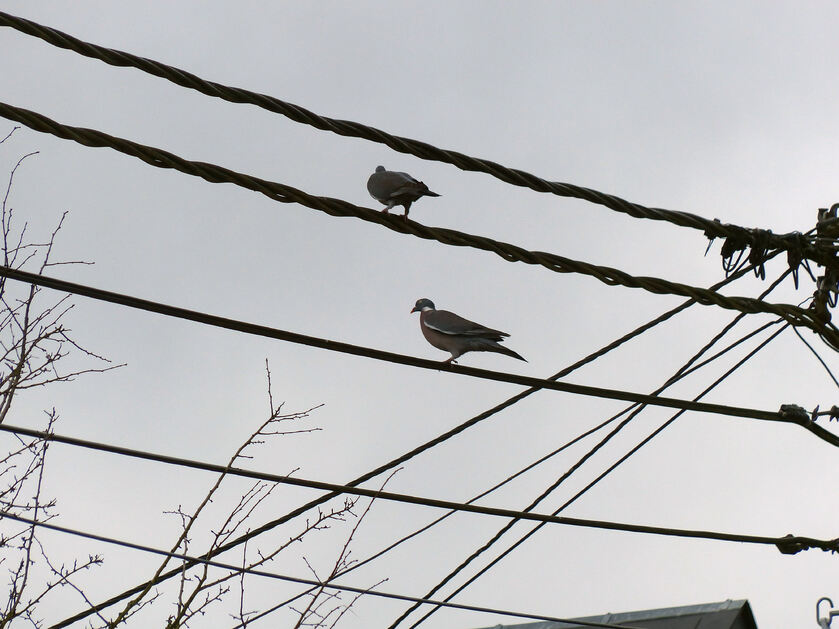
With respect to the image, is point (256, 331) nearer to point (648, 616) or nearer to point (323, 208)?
point (323, 208)

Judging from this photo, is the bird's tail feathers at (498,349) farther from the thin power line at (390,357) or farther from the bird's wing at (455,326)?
the thin power line at (390,357)

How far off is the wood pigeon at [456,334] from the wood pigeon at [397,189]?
3.09ft

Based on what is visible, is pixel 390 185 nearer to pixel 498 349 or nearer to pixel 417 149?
pixel 498 349

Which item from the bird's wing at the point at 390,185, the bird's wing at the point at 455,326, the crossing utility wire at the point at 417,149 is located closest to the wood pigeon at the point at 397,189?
the bird's wing at the point at 390,185

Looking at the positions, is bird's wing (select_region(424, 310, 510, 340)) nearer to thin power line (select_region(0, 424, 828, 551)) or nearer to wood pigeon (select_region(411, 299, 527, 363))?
wood pigeon (select_region(411, 299, 527, 363))

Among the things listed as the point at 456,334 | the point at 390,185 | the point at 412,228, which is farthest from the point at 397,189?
the point at 412,228

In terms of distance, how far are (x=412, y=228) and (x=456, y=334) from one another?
9.61 ft

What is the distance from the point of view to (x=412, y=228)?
4215mm

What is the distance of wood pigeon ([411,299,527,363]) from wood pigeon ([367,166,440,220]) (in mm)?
943

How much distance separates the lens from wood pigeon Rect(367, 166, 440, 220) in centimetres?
633

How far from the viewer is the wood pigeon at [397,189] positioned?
633cm

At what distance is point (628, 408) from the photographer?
17.9 ft

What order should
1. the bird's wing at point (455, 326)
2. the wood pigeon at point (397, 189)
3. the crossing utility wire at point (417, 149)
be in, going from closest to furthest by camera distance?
the crossing utility wire at point (417, 149)
the wood pigeon at point (397, 189)
the bird's wing at point (455, 326)

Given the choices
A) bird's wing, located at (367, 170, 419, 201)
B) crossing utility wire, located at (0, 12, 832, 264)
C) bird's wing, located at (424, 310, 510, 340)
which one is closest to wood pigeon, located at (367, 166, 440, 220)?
bird's wing, located at (367, 170, 419, 201)
